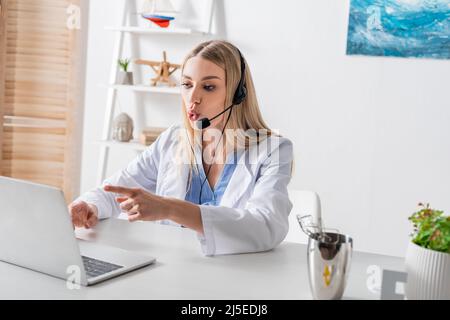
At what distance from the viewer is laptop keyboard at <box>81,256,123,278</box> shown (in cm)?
117

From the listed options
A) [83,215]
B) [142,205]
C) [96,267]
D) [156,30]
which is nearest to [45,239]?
[96,267]

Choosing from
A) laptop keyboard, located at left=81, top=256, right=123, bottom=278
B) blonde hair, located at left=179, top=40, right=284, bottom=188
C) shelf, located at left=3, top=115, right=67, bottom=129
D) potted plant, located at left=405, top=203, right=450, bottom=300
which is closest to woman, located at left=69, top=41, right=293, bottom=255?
blonde hair, located at left=179, top=40, right=284, bottom=188

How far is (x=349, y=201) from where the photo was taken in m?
2.95

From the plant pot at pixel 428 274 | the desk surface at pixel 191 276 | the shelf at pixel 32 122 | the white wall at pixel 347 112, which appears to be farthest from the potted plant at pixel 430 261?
the shelf at pixel 32 122

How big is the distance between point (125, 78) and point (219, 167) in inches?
55.3

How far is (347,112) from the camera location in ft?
9.54

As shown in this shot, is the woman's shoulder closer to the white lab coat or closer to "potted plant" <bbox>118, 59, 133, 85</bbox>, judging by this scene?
the white lab coat

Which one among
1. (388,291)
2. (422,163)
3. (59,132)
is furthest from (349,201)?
(388,291)

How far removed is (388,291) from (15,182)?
726 mm

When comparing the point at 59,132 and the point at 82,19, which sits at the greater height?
the point at 82,19

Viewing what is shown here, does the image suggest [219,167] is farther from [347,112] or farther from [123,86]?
[123,86]

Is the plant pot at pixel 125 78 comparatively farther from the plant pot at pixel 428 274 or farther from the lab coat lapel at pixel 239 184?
the plant pot at pixel 428 274

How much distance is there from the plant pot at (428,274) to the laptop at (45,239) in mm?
536
